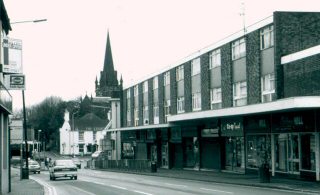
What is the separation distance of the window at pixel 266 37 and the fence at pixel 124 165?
1729 cm

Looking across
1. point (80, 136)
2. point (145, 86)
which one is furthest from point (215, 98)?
point (80, 136)

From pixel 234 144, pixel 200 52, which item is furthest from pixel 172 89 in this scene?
pixel 234 144

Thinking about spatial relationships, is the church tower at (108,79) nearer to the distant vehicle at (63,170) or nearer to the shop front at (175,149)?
the shop front at (175,149)

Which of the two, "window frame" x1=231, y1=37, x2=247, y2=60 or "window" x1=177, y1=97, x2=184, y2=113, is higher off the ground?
"window frame" x1=231, y1=37, x2=247, y2=60

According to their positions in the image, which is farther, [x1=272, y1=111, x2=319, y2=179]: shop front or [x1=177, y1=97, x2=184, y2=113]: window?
[x1=177, y1=97, x2=184, y2=113]: window

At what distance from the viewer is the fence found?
51469 millimetres

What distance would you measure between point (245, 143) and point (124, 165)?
2512 cm

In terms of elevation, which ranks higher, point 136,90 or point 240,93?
point 136,90

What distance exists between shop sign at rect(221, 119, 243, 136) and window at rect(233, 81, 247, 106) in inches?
51.0

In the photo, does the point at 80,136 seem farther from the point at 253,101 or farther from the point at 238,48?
the point at 253,101

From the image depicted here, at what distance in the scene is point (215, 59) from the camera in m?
41.6

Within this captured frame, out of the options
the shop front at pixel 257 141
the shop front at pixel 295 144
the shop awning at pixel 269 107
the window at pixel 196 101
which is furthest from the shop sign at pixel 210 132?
the shop front at pixel 295 144

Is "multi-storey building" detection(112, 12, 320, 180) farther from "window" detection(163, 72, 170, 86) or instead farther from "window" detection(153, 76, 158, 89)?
"window" detection(153, 76, 158, 89)

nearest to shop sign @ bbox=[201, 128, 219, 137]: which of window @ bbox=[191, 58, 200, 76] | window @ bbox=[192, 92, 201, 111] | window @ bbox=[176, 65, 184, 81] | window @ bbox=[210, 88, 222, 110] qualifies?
window @ bbox=[210, 88, 222, 110]
